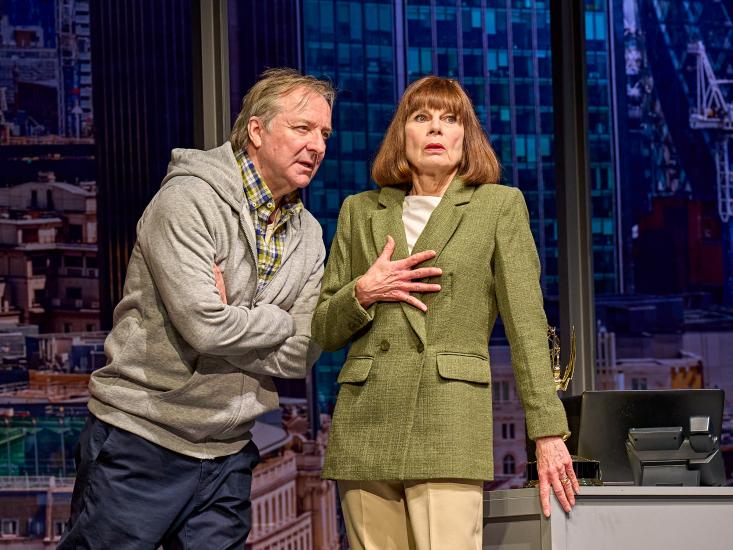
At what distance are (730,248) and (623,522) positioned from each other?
2.31m

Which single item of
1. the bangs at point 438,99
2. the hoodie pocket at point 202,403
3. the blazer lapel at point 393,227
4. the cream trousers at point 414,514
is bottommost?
the cream trousers at point 414,514

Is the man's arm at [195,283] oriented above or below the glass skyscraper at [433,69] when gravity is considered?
below

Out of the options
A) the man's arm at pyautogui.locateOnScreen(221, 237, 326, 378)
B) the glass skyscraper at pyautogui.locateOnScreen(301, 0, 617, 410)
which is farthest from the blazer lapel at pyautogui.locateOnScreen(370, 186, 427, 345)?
the glass skyscraper at pyautogui.locateOnScreen(301, 0, 617, 410)

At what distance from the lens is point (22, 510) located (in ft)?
12.1

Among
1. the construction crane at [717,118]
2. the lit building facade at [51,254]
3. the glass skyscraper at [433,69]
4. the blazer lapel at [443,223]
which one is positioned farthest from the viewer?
the construction crane at [717,118]

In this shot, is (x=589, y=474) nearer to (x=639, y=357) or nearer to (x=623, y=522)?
(x=623, y=522)

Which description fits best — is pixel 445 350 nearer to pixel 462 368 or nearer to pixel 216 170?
pixel 462 368

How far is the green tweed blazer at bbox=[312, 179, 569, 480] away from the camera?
202 cm

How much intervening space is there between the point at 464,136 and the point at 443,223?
9.0 inches

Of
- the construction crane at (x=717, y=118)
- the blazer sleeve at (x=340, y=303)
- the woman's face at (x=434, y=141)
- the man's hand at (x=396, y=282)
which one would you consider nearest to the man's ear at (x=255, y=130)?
the blazer sleeve at (x=340, y=303)

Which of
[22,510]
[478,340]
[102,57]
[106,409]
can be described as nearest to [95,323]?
[22,510]

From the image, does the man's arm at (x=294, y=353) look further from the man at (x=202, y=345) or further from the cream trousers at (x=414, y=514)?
the cream trousers at (x=414, y=514)

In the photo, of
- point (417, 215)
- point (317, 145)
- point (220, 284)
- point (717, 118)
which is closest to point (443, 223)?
point (417, 215)

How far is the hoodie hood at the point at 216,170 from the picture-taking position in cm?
224
